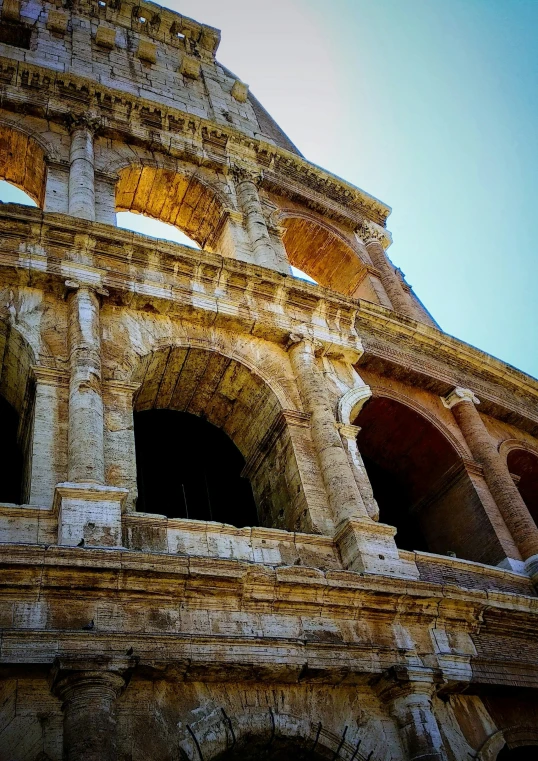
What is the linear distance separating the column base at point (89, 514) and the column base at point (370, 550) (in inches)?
92.8

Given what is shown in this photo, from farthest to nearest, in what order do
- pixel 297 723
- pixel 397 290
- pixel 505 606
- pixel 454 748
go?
1. pixel 397 290
2. pixel 505 606
3. pixel 454 748
4. pixel 297 723

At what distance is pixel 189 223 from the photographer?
1317cm

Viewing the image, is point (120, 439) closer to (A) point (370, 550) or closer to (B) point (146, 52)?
(A) point (370, 550)

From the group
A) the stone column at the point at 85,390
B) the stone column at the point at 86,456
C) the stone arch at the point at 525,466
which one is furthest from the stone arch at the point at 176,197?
the stone arch at the point at 525,466

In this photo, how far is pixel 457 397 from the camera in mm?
11453

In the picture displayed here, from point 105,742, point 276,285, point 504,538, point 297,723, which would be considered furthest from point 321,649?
point 276,285

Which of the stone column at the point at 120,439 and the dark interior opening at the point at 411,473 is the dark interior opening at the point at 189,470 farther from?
the dark interior opening at the point at 411,473

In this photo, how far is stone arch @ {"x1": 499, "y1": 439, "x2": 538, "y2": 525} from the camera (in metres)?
11.9

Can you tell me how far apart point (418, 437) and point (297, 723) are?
583 cm

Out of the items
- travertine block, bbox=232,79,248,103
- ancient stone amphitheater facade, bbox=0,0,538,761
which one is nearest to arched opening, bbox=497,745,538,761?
ancient stone amphitheater facade, bbox=0,0,538,761

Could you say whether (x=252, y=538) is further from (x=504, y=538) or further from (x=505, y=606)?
(x=504, y=538)

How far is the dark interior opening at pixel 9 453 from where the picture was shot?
917 cm

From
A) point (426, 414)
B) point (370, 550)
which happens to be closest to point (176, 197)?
point (426, 414)

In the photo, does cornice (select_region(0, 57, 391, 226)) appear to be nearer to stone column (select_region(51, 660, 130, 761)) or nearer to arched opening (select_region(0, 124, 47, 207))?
arched opening (select_region(0, 124, 47, 207))
